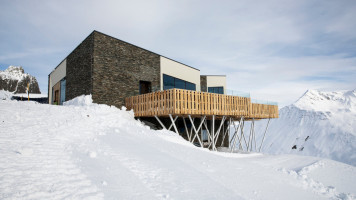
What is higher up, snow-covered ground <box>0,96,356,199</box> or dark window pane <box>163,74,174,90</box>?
dark window pane <box>163,74,174,90</box>

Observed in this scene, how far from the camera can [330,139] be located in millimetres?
76688

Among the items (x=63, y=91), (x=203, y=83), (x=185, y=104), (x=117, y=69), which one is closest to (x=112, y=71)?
(x=117, y=69)

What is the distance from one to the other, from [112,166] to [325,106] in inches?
4604

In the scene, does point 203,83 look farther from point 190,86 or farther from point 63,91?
point 63,91

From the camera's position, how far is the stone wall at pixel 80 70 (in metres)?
14.8

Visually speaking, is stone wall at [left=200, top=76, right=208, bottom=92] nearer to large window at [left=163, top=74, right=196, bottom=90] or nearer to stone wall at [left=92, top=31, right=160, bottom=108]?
large window at [left=163, top=74, right=196, bottom=90]

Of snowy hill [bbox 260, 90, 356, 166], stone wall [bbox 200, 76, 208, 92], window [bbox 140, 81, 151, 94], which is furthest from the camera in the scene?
snowy hill [bbox 260, 90, 356, 166]

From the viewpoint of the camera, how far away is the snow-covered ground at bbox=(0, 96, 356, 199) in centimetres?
423

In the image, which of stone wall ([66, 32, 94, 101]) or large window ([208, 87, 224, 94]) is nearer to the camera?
stone wall ([66, 32, 94, 101])

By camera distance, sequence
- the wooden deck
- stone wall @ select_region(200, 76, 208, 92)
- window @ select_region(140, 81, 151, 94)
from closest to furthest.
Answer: the wooden deck, window @ select_region(140, 81, 151, 94), stone wall @ select_region(200, 76, 208, 92)

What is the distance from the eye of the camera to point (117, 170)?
521cm

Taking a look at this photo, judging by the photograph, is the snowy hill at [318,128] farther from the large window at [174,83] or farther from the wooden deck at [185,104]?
the wooden deck at [185,104]

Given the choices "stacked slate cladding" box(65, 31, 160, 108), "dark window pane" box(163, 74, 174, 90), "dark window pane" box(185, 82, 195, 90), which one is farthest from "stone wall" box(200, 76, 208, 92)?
"stacked slate cladding" box(65, 31, 160, 108)

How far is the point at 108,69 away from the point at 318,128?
3639 inches
